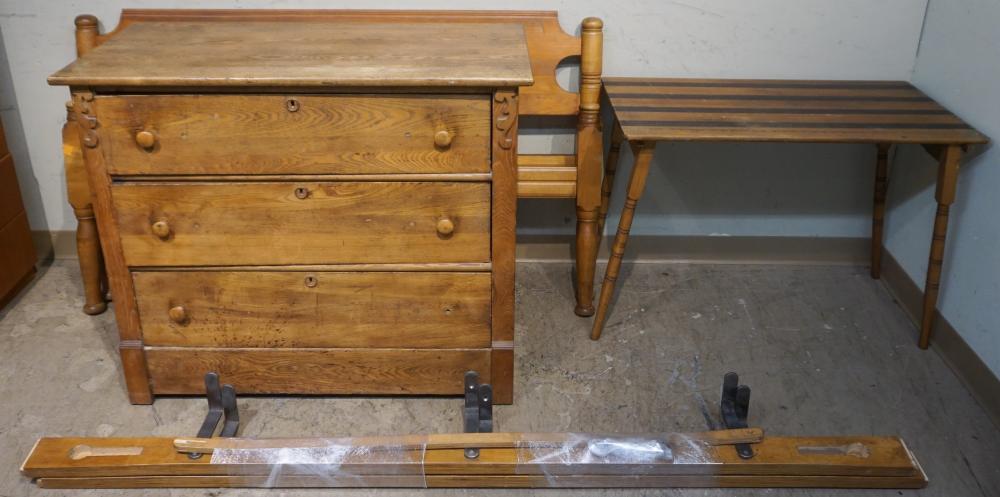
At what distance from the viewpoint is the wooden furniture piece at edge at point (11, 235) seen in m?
2.82

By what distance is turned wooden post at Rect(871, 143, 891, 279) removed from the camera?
295 centimetres

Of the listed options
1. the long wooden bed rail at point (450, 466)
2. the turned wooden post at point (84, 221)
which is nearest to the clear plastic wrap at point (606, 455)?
the long wooden bed rail at point (450, 466)

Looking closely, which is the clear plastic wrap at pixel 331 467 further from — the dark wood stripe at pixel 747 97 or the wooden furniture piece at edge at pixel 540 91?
the dark wood stripe at pixel 747 97

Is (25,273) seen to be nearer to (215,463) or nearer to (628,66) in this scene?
(215,463)

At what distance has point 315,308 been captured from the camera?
2330 mm

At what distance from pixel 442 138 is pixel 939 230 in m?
1.44

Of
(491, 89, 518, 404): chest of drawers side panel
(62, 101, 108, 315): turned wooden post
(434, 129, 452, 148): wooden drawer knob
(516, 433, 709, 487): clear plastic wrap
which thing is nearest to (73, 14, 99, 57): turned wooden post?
(62, 101, 108, 315): turned wooden post

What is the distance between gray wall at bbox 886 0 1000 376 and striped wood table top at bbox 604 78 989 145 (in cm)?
6

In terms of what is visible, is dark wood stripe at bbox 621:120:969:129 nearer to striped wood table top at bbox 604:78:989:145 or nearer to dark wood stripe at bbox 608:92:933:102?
striped wood table top at bbox 604:78:989:145

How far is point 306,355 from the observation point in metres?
2.40

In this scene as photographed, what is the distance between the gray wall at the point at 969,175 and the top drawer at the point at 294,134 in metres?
1.40

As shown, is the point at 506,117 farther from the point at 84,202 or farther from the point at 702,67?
the point at 84,202

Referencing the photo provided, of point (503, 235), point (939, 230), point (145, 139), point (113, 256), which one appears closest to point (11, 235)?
point (113, 256)

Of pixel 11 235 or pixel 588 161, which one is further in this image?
A: pixel 11 235
